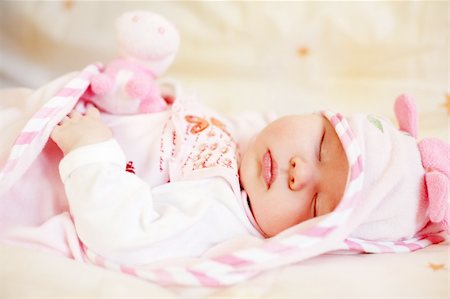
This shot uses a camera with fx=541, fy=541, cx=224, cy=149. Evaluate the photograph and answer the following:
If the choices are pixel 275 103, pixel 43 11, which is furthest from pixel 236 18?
pixel 43 11

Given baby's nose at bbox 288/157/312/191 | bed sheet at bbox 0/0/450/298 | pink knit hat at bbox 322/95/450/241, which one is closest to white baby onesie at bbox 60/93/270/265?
baby's nose at bbox 288/157/312/191

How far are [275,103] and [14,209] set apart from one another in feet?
2.72

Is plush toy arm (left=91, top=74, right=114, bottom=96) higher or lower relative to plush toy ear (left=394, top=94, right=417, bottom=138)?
higher

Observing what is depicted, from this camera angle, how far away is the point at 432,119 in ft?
4.87

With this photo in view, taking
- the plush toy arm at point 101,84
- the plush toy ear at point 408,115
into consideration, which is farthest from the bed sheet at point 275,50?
the plush toy arm at point 101,84

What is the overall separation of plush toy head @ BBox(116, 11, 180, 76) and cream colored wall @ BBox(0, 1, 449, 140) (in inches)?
15.1

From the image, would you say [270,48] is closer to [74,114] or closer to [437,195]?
[74,114]

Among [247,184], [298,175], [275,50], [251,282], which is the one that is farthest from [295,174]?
[275,50]

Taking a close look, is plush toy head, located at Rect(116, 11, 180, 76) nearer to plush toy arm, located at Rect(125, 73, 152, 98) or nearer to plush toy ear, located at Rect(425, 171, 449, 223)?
plush toy arm, located at Rect(125, 73, 152, 98)

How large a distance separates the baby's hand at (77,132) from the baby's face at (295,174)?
0.96 ft

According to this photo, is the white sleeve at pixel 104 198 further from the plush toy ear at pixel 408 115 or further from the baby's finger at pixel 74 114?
the plush toy ear at pixel 408 115

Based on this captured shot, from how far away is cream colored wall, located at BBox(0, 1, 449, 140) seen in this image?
1.58 meters

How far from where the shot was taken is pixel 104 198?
3.02ft

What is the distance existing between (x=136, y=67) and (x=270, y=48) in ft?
1.83
